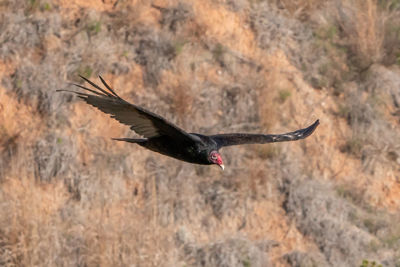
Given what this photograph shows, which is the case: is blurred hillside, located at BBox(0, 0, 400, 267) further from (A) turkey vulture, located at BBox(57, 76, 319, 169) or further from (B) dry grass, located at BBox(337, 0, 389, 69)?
(A) turkey vulture, located at BBox(57, 76, 319, 169)

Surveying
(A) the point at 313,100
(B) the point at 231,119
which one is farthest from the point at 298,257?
(A) the point at 313,100

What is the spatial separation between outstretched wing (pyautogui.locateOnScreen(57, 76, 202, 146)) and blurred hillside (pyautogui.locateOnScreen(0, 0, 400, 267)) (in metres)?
2.34

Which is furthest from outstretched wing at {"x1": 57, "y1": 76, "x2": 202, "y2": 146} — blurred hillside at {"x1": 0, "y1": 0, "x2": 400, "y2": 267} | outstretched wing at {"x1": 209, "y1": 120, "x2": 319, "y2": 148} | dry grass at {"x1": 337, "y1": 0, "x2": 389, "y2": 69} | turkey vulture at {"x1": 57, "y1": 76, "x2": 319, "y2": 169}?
dry grass at {"x1": 337, "y1": 0, "x2": 389, "y2": 69}

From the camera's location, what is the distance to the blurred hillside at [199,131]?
678 centimetres

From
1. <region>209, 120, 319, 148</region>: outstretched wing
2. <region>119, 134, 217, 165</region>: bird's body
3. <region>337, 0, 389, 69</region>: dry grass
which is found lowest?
Result: <region>119, 134, 217, 165</region>: bird's body

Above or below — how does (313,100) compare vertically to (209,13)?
below

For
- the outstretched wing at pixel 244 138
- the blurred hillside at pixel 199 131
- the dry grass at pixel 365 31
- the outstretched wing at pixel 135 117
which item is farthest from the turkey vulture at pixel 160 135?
the dry grass at pixel 365 31

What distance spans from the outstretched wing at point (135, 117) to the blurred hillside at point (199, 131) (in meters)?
2.34

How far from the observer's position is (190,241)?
7.34 m

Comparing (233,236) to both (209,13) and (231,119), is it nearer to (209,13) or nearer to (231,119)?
Result: (231,119)

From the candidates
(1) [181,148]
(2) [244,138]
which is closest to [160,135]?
(1) [181,148]

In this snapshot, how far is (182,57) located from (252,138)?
3.67m

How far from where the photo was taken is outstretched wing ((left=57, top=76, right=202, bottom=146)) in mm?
3754

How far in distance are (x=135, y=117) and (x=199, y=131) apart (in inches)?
165
